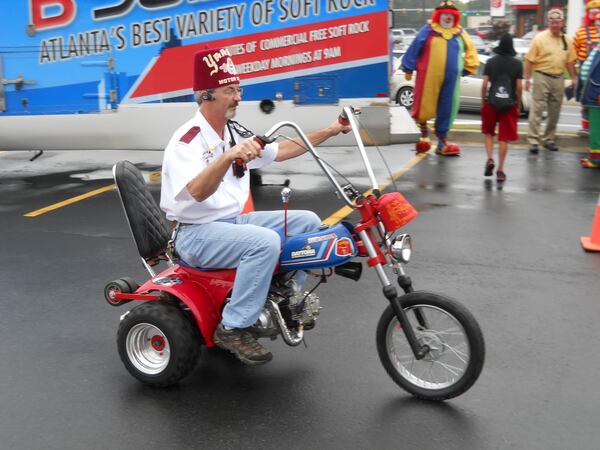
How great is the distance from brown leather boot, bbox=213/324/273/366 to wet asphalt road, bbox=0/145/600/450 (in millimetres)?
191

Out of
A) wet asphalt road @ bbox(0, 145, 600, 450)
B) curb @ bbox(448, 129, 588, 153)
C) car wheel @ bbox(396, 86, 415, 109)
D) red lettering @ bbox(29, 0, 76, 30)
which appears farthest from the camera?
car wheel @ bbox(396, 86, 415, 109)

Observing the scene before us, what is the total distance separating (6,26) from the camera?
10.2 m

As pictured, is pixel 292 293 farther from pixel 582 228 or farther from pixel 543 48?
pixel 543 48

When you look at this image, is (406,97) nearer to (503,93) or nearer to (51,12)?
(503,93)

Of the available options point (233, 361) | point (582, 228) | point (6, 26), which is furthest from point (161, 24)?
point (233, 361)

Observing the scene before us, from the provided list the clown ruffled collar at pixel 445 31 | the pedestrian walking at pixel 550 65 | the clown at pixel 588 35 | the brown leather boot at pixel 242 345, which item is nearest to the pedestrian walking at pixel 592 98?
the pedestrian walking at pixel 550 65

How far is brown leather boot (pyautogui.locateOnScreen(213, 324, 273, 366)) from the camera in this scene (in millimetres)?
4641

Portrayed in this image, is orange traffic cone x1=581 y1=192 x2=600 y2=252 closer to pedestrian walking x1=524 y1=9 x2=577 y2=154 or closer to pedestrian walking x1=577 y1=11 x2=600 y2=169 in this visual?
pedestrian walking x1=577 y1=11 x2=600 y2=169

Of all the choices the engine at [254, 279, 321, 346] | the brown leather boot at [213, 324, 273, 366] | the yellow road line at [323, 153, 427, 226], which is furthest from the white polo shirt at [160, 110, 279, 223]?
the yellow road line at [323, 153, 427, 226]

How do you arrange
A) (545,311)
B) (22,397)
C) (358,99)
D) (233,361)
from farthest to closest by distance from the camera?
(358,99) → (545,311) → (233,361) → (22,397)

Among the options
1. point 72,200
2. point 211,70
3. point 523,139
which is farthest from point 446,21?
point 211,70

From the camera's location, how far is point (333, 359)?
5.11m

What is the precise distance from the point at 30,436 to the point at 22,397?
479 millimetres

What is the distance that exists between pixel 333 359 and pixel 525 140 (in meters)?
9.19
